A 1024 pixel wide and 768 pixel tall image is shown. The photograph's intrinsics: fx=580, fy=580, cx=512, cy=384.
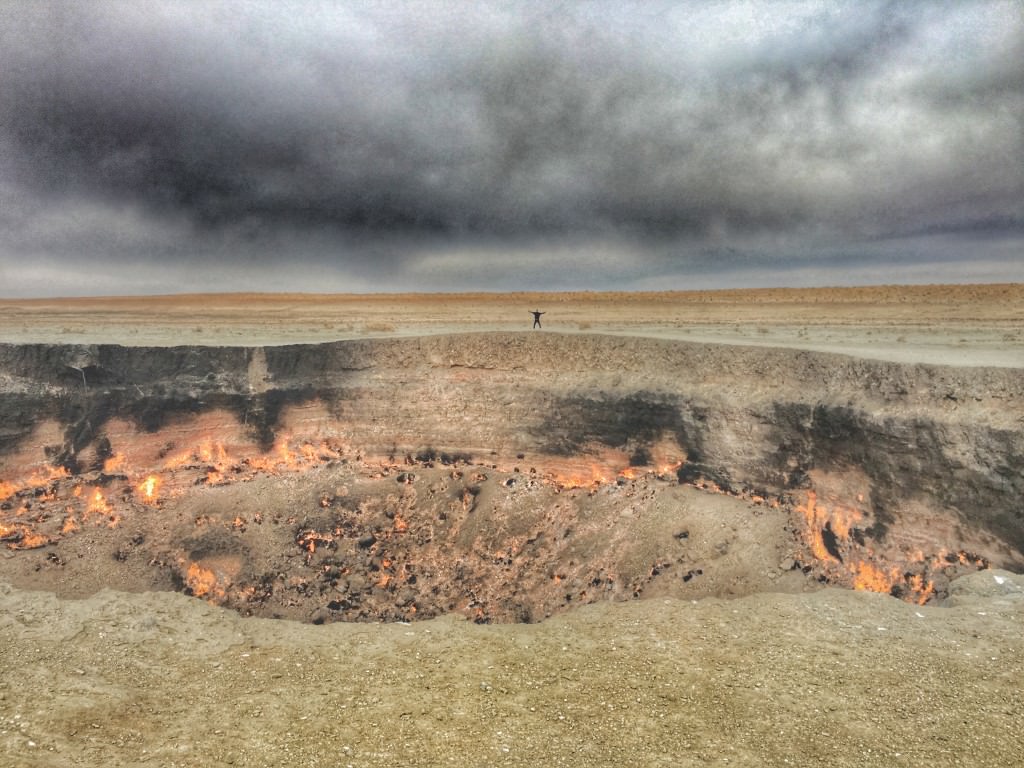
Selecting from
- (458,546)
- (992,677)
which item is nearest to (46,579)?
(458,546)

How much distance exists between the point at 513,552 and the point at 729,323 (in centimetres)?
2763

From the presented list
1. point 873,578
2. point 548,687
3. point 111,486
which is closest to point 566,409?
point 873,578

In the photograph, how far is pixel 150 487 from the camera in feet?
63.8

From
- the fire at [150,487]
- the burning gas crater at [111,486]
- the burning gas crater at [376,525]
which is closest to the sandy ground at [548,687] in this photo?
the burning gas crater at [376,525]

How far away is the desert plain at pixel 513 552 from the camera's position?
7.90m

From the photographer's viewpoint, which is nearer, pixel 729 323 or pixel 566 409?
pixel 566 409

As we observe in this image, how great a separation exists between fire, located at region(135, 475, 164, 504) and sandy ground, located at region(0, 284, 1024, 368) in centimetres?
605

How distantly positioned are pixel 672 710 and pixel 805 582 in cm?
704

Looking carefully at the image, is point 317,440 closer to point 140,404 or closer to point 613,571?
point 140,404

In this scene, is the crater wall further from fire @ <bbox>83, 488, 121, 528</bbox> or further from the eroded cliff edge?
fire @ <bbox>83, 488, 121, 528</bbox>

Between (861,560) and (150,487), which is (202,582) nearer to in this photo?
(150,487)

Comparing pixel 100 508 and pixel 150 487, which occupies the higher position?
pixel 150 487

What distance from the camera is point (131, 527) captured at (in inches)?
692

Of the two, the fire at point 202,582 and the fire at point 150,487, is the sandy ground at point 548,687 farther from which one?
the fire at point 150,487
